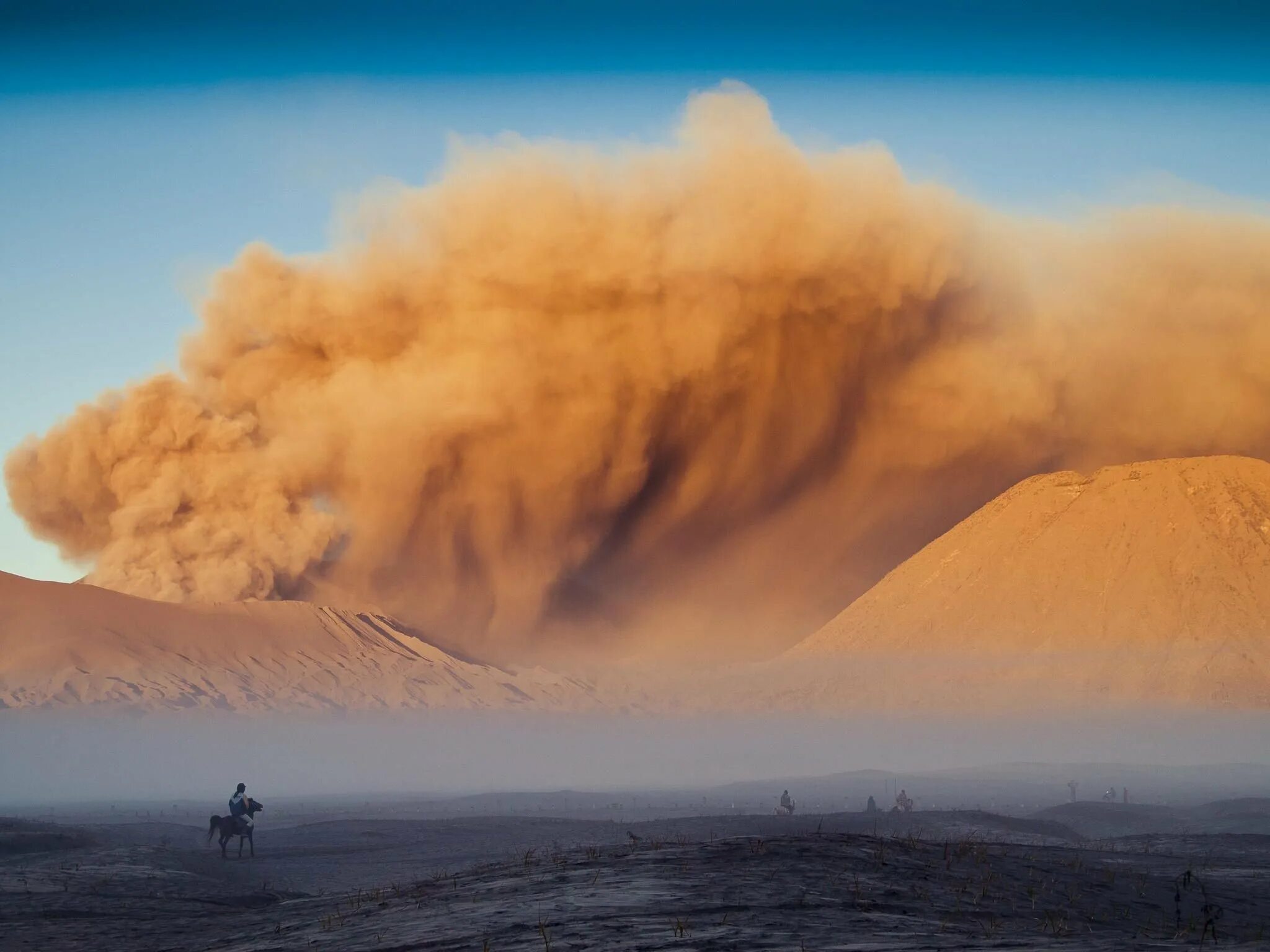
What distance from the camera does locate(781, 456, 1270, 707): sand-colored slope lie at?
119312 mm

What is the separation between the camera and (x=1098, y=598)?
12756 cm

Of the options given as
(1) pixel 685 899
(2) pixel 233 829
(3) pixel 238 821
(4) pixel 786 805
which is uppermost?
(4) pixel 786 805

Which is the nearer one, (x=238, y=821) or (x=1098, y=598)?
(x=238, y=821)

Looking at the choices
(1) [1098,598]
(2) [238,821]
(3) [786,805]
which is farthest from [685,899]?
(1) [1098,598]

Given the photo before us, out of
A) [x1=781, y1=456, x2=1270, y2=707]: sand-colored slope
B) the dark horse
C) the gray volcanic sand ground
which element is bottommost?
the gray volcanic sand ground

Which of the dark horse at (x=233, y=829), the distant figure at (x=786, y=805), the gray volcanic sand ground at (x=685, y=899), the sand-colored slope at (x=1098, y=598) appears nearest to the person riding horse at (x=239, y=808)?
the dark horse at (x=233, y=829)

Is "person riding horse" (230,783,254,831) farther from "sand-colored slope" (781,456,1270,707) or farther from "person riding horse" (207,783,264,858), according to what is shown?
"sand-colored slope" (781,456,1270,707)

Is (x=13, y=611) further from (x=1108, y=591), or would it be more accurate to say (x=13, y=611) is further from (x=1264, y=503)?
(x=1264, y=503)

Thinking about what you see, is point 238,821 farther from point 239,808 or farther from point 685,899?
point 685,899

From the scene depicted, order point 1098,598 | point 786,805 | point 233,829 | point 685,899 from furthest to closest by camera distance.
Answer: point 1098,598
point 786,805
point 233,829
point 685,899

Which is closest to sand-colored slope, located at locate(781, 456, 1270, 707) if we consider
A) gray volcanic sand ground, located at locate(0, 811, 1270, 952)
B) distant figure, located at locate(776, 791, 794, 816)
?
distant figure, located at locate(776, 791, 794, 816)

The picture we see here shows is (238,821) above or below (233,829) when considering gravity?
above

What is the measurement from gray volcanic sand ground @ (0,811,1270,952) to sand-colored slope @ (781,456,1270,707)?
89.9 meters

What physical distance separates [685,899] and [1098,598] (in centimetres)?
11787
